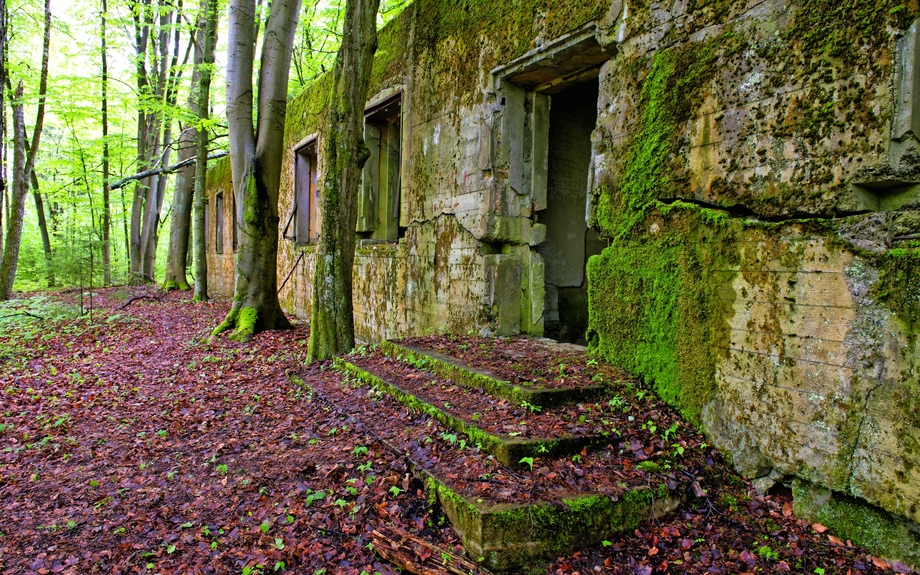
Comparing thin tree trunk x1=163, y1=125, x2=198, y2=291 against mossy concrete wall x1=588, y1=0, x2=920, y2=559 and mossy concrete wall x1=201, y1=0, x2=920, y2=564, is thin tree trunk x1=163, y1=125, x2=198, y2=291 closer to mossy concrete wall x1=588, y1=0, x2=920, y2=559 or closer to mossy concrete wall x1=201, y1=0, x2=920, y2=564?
mossy concrete wall x1=201, y1=0, x2=920, y2=564

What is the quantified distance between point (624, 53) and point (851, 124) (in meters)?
1.89

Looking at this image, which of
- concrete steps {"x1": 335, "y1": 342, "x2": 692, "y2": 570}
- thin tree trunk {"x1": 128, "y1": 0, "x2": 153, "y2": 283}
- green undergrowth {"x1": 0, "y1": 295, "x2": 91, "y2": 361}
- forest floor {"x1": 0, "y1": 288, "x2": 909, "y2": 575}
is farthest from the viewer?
thin tree trunk {"x1": 128, "y1": 0, "x2": 153, "y2": 283}

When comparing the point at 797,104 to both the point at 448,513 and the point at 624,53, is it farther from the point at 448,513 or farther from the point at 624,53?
the point at 448,513

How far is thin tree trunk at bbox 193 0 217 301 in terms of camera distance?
10554mm

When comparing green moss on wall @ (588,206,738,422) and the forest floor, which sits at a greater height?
green moss on wall @ (588,206,738,422)

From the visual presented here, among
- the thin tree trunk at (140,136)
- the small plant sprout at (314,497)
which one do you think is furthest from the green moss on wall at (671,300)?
the thin tree trunk at (140,136)

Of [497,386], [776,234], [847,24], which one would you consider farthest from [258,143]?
[847,24]

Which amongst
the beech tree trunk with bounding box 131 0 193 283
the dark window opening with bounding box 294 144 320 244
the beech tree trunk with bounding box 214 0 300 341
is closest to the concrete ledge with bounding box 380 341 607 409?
A: the beech tree trunk with bounding box 214 0 300 341

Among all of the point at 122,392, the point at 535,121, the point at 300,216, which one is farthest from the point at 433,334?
the point at 300,216

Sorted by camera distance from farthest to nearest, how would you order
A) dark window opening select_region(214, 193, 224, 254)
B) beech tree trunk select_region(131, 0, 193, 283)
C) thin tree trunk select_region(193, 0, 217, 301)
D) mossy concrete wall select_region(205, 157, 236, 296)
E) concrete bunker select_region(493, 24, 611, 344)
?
dark window opening select_region(214, 193, 224, 254) → beech tree trunk select_region(131, 0, 193, 283) → mossy concrete wall select_region(205, 157, 236, 296) → thin tree trunk select_region(193, 0, 217, 301) → concrete bunker select_region(493, 24, 611, 344)

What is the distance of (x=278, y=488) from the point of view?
3.49 m

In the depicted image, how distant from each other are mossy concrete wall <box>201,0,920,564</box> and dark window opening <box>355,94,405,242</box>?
3259 mm

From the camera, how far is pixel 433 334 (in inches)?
257

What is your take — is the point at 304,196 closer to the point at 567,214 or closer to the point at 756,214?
the point at 567,214
